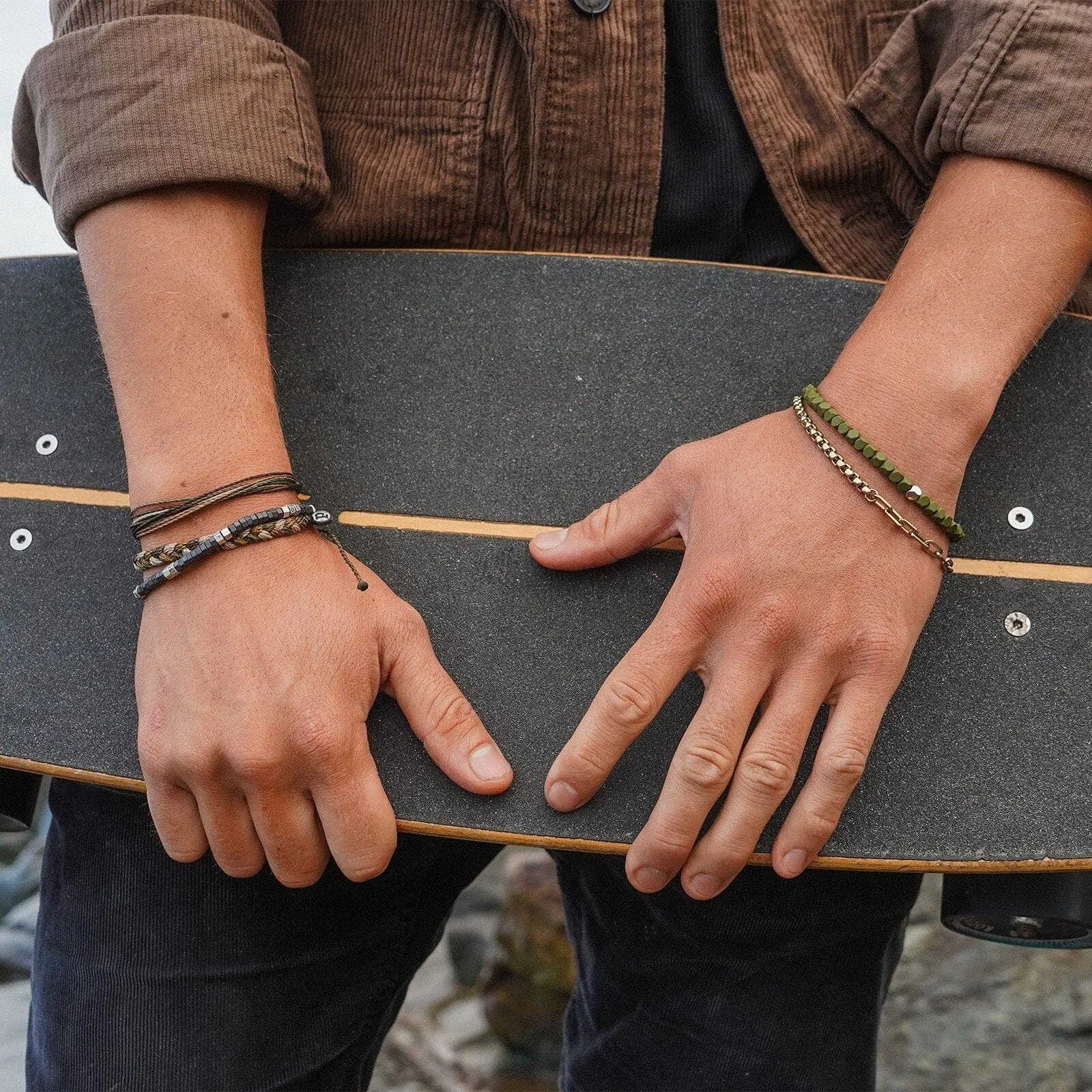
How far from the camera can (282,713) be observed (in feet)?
2.28

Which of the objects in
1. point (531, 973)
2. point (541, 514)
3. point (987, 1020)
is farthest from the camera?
point (531, 973)

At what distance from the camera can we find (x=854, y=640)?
715mm

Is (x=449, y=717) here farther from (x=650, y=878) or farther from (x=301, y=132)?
(x=301, y=132)

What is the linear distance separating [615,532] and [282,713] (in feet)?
1.00

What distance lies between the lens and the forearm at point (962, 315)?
757 mm

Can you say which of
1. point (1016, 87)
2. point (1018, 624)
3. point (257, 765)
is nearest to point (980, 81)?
point (1016, 87)

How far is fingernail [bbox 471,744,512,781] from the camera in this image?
77 centimetres

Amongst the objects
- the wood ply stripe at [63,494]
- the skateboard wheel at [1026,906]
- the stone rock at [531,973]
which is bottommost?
the stone rock at [531,973]

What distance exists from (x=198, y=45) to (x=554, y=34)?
0.31 meters

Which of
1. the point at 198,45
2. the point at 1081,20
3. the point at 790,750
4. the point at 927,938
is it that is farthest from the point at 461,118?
the point at 927,938

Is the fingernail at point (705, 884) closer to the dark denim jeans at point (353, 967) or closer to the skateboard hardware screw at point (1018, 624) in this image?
the dark denim jeans at point (353, 967)

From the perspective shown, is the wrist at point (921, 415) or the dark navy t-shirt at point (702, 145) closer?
the wrist at point (921, 415)

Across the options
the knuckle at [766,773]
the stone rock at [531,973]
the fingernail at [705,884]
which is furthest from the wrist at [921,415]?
the stone rock at [531,973]

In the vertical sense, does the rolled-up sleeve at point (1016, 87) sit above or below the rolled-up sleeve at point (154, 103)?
above
